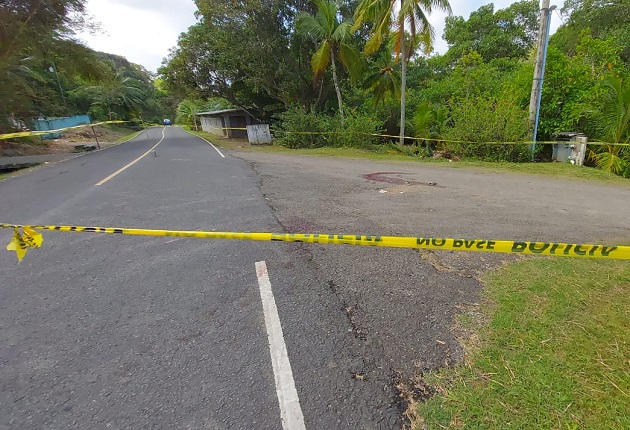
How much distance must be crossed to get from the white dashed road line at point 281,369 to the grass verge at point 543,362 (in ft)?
2.24

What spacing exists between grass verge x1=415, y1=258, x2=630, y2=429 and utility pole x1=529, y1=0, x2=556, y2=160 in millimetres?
10170

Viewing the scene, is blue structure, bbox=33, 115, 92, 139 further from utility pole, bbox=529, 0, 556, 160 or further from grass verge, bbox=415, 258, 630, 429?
utility pole, bbox=529, 0, 556, 160

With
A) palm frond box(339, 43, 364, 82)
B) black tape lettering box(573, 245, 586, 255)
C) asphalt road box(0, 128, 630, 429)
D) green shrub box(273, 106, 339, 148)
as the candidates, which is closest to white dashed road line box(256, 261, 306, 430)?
asphalt road box(0, 128, 630, 429)

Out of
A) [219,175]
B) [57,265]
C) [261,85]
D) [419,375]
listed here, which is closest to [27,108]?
[261,85]

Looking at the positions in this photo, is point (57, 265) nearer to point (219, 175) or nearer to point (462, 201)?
point (219, 175)

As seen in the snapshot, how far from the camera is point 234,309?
259 centimetres

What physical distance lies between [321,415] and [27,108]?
83.9 ft

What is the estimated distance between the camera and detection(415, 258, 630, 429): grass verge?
161 centimetres

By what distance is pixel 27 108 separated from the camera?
18625 mm

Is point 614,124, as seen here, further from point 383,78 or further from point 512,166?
point 383,78

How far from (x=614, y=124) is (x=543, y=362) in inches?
448

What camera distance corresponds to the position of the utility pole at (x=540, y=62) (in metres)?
9.84

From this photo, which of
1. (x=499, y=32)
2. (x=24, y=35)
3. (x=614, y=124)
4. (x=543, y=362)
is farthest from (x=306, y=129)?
(x=499, y=32)

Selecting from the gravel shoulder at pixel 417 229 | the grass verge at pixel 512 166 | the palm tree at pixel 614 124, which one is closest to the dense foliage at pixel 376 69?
the palm tree at pixel 614 124
